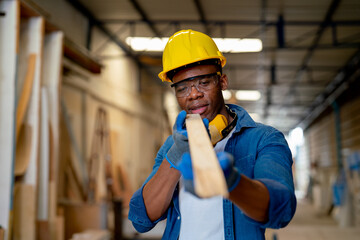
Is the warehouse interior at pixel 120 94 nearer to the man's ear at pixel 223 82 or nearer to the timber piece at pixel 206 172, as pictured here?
the man's ear at pixel 223 82

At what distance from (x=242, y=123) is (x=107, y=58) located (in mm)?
9159

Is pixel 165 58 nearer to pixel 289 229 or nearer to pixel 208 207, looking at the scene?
pixel 208 207

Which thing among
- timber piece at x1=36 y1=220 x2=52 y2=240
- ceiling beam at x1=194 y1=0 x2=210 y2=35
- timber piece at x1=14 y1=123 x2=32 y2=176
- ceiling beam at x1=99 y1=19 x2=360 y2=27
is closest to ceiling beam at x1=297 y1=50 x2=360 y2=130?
ceiling beam at x1=99 y1=19 x2=360 y2=27

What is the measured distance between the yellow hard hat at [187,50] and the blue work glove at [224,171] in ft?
2.55

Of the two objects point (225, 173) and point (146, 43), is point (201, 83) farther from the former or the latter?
point (146, 43)

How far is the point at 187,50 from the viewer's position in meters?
1.76

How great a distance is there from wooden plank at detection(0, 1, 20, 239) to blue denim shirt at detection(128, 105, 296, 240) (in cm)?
249

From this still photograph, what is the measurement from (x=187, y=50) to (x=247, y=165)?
60 cm

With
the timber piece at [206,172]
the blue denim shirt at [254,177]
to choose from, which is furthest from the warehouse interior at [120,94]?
the timber piece at [206,172]

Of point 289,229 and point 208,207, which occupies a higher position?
point 208,207

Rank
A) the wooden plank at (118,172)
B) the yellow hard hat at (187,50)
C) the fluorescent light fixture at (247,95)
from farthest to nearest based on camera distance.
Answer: the fluorescent light fixture at (247,95)
the wooden plank at (118,172)
the yellow hard hat at (187,50)

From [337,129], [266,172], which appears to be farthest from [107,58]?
[337,129]

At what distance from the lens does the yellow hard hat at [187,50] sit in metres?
1.75

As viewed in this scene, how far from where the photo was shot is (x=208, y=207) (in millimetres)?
1631
